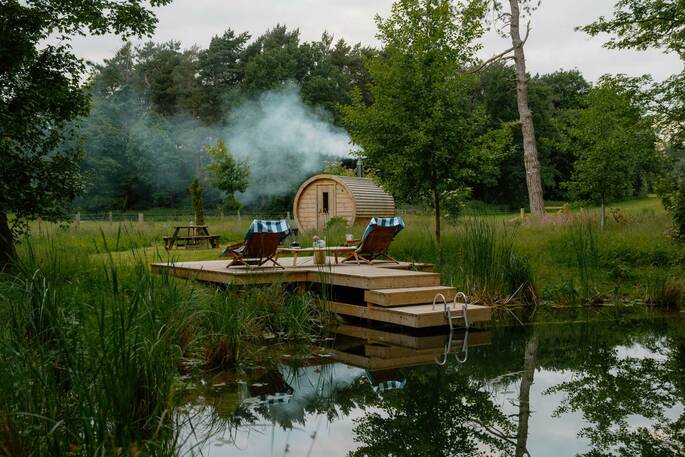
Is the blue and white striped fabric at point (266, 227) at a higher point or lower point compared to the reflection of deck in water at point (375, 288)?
higher

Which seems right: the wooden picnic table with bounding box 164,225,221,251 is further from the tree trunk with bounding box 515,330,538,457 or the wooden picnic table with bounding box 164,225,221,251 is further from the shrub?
the tree trunk with bounding box 515,330,538,457

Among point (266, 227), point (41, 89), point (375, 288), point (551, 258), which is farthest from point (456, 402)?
point (551, 258)

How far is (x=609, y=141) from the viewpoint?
40.5ft

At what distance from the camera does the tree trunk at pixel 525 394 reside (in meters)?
3.38

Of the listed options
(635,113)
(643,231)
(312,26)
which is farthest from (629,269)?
(312,26)

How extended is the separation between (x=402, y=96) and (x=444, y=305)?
413 centimetres

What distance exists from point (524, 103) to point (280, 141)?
59.6 feet

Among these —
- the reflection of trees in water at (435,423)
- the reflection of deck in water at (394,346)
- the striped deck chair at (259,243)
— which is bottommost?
the reflection of deck in water at (394,346)

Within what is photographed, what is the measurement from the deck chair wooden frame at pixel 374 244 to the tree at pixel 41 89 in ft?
11.5

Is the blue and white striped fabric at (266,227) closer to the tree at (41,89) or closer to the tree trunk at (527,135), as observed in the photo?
the tree at (41,89)

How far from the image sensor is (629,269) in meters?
9.34

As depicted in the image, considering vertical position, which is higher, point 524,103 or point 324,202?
point 524,103

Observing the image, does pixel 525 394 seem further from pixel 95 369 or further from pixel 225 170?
pixel 225 170

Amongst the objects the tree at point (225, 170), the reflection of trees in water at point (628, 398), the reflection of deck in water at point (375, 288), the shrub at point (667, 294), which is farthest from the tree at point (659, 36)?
the tree at point (225, 170)
